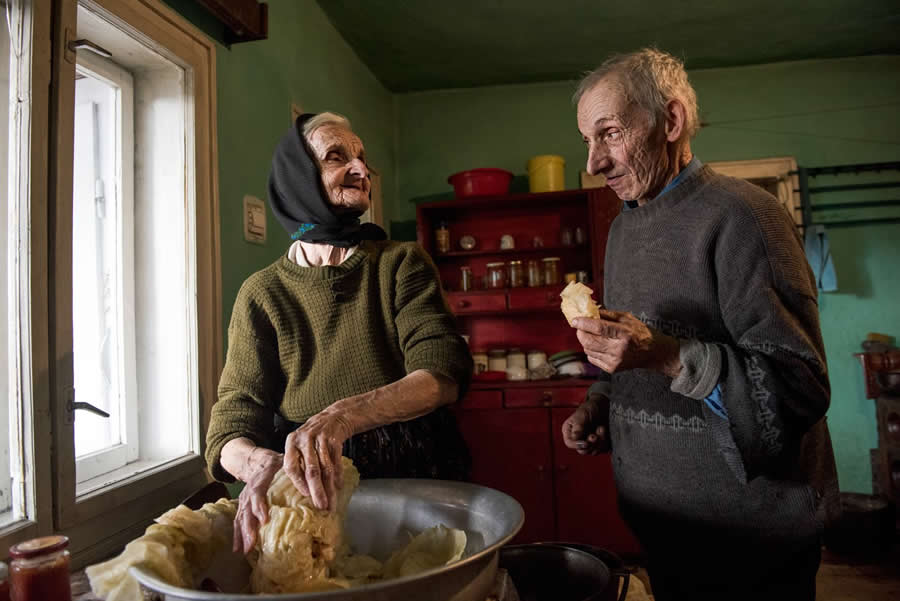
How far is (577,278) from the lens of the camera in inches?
160

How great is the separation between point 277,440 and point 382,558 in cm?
45

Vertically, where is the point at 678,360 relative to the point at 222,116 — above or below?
below

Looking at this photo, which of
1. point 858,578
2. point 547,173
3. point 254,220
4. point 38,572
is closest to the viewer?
point 38,572

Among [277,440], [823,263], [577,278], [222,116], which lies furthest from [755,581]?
[823,263]

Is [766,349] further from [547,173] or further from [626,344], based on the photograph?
[547,173]

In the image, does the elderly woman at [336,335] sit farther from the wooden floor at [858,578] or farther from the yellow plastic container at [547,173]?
the yellow plastic container at [547,173]

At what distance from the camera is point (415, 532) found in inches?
41.8

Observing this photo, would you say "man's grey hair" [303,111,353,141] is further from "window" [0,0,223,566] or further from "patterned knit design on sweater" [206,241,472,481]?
"window" [0,0,223,566]

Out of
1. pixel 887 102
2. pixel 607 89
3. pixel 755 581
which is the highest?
pixel 887 102

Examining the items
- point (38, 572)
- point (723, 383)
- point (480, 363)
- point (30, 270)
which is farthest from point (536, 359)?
point (38, 572)

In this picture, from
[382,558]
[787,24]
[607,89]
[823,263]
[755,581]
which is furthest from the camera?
[823,263]

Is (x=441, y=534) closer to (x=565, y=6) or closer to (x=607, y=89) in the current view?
(x=607, y=89)

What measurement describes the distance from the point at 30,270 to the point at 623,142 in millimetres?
1373

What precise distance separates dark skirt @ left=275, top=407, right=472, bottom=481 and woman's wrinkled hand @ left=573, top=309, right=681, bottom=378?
18.7 inches
